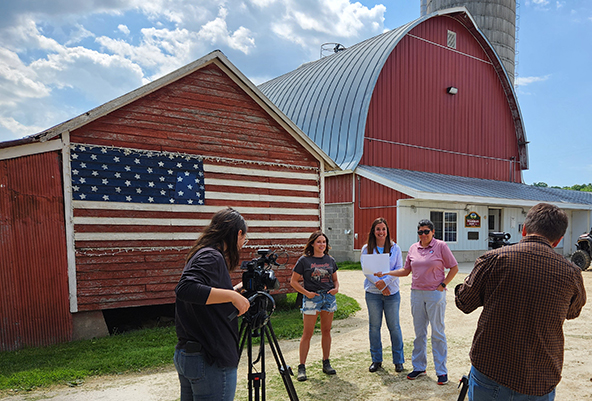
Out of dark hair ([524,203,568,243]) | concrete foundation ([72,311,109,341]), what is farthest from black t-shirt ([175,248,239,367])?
concrete foundation ([72,311,109,341])

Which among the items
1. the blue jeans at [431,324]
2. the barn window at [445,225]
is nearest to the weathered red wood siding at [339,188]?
the barn window at [445,225]

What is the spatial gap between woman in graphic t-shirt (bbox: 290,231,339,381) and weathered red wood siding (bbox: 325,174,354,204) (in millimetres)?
14545

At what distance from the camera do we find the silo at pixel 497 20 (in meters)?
44.2

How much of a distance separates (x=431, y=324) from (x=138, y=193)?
Result: 584cm

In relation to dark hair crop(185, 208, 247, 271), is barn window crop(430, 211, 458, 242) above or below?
below

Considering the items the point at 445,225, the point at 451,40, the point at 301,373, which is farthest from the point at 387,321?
the point at 451,40

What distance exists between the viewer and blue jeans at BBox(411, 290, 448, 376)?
5473 mm

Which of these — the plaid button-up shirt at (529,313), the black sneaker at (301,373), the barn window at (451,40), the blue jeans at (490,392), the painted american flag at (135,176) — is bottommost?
the black sneaker at (301,373)

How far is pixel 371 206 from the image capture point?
19500 mm

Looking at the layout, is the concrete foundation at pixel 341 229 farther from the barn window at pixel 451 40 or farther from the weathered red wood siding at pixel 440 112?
the barn window at pixel 451 40

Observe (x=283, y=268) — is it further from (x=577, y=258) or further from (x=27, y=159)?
(x=577, y=258)

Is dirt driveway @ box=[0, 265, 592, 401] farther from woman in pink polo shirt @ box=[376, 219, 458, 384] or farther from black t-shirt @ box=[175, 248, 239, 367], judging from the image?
black t-shirt @ box=[175, 248, 239, 367]

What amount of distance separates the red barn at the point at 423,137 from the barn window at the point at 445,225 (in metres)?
0.04

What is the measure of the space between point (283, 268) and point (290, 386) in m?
6.21
